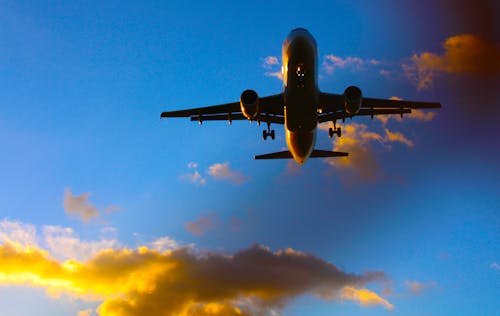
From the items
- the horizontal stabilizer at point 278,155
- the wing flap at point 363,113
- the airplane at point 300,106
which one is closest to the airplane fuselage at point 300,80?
the airplane at point 300,106

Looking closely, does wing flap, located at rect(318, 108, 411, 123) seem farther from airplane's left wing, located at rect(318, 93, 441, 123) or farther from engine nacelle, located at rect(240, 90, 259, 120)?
engine nacelle, located at rect(240, 90, 259, 120)

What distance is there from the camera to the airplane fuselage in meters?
30.5

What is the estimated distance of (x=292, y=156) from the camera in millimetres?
41344

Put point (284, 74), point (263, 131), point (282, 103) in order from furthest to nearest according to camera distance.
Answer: point (263, 131) → point (282, 103) → point (284, 74)

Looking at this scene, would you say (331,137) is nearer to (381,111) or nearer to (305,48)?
(381,111)

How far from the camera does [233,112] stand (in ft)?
132

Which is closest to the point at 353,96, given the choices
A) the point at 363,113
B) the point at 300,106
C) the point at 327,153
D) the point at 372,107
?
the point at 300,106

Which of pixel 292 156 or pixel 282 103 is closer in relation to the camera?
pixel 282 103

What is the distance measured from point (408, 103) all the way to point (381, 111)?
245 cm

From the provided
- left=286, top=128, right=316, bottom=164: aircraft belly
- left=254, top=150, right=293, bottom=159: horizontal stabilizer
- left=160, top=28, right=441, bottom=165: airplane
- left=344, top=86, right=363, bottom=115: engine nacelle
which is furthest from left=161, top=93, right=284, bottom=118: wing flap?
left=344, top=86, right=363, bottom=115: engine nacelle

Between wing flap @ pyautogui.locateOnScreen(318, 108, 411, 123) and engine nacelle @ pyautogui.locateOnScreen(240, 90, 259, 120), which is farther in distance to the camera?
wing flap @ pyautogui.locateOnScreen(318, 108, 411, 123)

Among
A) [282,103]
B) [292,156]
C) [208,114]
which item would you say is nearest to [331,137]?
[292,156]

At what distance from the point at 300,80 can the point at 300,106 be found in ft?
6.15

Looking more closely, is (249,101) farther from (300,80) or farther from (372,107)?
(372,107)
